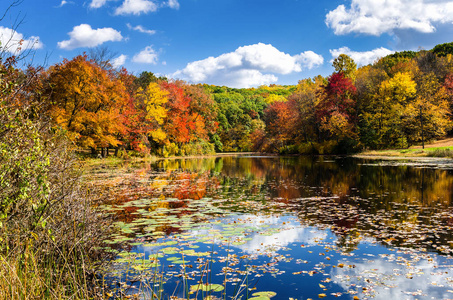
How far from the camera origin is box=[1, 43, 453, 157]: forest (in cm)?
2761

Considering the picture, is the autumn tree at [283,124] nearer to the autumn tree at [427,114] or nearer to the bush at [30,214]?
the autumn tree at [427,114]

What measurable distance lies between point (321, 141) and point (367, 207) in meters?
38.1

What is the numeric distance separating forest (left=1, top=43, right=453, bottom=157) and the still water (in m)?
17.3

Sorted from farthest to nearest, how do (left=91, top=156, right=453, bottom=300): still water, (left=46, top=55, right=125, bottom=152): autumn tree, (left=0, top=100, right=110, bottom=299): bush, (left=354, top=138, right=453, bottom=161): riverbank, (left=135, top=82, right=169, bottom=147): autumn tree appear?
(left=135, top=82, right=169, bottom=147): autumn tree
(left=354, top=138, right=453, bottom=161): riverbank
(left=46, top=55, right=125, bottom=152): autumn tree
(left=91, top=156, right=453, bottom=300): still water
(left=0, top=100, right=110, bottom=299): bush

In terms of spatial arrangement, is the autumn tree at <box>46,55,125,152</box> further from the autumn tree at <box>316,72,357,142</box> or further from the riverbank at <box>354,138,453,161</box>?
the riverbank at <box>354,138,453,161</box>

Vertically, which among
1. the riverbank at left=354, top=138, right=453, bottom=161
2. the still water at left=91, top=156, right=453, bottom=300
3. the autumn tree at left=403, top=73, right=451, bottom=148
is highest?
the autumn tree at left=403, top=73, right=451, bottom=148

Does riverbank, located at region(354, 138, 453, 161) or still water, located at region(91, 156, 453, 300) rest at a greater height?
riverbank, located at region(354, 138, 453, 161)

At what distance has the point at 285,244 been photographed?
266 inches

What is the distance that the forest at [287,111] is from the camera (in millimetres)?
27609

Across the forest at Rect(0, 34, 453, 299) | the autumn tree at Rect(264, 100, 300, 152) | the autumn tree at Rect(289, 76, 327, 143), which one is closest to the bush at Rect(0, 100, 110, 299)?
the forest at Rect(0, 34, 453, 299)

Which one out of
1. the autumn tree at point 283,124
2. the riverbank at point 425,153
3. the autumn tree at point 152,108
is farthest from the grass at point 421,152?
the autumn tree at point 152,108

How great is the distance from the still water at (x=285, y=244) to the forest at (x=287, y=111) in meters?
→ 17.3

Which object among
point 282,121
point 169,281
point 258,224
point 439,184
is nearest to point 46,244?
point 169,281

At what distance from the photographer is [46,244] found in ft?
15.2
